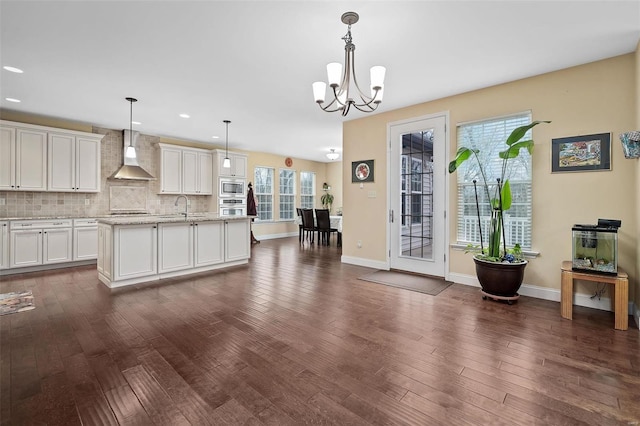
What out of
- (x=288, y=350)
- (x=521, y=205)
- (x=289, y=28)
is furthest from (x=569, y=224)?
(x=289, y=28)

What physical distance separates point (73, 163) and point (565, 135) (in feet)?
24.9

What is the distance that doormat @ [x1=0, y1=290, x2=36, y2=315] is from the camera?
121 inches

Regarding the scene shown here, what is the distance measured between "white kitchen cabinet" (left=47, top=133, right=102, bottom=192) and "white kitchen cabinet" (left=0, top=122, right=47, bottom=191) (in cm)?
10

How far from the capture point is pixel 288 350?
223 cm

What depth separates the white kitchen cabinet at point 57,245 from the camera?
15.8ft

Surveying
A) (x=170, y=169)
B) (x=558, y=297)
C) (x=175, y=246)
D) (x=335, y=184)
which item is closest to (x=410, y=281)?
(x=558, y=297)

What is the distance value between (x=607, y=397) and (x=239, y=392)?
2.18 metres

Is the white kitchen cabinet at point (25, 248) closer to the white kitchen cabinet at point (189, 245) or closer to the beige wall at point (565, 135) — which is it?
the white kitchen cabinet at point (189, 245)

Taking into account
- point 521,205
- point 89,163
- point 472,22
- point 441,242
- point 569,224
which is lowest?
point 441,242

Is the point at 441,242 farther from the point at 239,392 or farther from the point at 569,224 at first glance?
the point at 239,392

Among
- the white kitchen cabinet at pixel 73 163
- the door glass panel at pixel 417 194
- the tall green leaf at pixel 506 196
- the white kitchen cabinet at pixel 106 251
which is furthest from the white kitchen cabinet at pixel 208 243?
the tall green leaf at pixel 506 196

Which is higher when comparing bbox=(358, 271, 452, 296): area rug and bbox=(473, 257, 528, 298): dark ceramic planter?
bbox=(473, 257, 528, 298): dark ceramic planter

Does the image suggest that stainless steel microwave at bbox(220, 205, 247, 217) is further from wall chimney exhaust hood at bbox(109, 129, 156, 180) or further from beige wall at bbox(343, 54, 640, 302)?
beige wall at bbox(343, 54, 640, 302)

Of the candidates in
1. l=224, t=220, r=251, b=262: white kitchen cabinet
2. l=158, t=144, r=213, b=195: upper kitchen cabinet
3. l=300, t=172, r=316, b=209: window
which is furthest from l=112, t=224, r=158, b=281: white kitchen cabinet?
l=300, t=172, r=316, b=209: window
